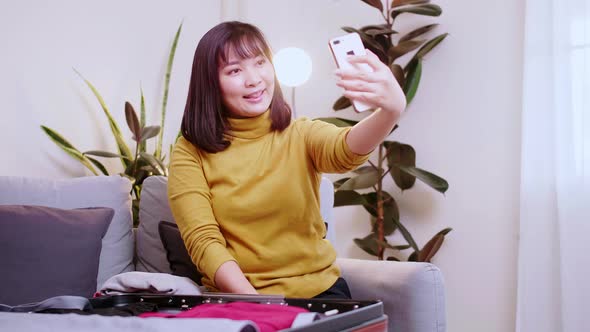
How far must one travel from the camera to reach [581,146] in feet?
8.25

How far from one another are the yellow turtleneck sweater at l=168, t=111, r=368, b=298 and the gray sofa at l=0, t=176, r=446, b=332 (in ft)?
0.50

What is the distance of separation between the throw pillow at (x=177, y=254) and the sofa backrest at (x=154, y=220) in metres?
0.08

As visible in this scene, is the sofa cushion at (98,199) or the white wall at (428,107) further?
the white wall at (428,107)

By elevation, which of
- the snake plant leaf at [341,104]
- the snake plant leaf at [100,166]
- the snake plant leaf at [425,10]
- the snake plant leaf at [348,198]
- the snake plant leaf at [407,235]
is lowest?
the snake plant leaf at [407,235]

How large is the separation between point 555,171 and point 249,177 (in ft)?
4.80

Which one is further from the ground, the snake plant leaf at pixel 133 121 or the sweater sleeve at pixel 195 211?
the snake plant leaf at pixel 133 121

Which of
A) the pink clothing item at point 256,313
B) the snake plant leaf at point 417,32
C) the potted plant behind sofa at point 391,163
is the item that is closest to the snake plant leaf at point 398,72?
the potted plant behind sofa at point 391,163

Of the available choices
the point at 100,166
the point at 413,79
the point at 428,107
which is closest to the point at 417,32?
the point at 413,79

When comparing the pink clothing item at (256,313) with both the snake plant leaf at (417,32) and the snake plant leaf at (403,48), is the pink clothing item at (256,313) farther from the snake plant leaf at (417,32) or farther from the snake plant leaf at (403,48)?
the snake plant leaf at (417,32)

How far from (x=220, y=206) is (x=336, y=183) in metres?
1.49

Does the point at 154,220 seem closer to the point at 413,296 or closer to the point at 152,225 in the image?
the point at 152,225

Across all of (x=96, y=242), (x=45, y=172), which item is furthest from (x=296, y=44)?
(x=96, y=242)

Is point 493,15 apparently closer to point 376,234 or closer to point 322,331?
point 376,234

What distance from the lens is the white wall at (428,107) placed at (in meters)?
2.64
